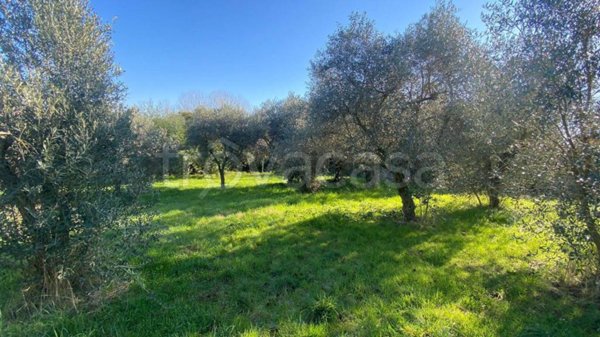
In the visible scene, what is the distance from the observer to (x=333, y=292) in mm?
5496

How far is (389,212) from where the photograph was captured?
1142 centimetres

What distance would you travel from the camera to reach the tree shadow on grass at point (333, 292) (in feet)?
14.5

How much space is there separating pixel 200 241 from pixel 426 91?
8.39 m

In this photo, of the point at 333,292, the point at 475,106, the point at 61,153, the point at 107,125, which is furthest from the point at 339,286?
the point at 475,106

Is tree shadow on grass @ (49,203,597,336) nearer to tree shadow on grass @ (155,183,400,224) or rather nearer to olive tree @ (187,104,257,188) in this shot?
tree shadow on grass @ (155,183,400,224)

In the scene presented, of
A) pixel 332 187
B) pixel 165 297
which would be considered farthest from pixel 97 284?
pixel 332 187

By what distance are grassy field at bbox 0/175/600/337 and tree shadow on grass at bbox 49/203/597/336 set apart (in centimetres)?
2

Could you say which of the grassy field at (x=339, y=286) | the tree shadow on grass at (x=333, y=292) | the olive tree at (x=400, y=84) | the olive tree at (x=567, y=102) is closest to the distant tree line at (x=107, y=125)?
the olive tree at (x=567, y=102)

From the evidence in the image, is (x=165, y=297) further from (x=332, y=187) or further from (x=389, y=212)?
(x=332, y=187)

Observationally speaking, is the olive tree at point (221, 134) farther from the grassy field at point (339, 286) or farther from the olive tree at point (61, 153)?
the olive tree at point (61, 153)

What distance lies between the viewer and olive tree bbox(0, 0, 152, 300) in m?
4.31

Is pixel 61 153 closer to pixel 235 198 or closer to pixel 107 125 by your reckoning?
pixel 107 125

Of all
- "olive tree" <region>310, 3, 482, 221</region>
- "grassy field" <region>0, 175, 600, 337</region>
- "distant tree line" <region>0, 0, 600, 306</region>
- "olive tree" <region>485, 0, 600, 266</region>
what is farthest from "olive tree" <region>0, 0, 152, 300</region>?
"olive tree" <region>485, 0, 600, 266</region>

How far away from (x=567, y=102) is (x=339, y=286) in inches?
195
